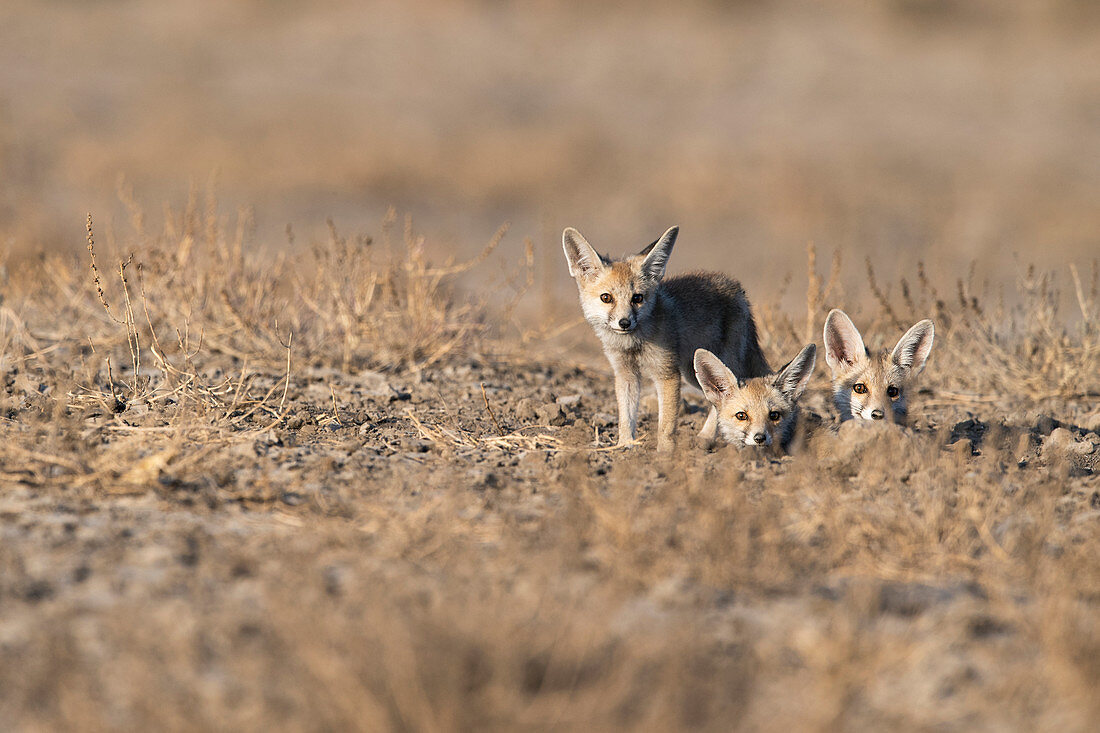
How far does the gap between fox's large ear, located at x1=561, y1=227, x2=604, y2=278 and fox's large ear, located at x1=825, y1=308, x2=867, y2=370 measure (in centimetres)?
132

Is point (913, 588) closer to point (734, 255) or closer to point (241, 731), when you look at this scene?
point (241, 731)

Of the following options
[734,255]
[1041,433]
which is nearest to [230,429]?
[1041,433]

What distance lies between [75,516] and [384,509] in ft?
3.75

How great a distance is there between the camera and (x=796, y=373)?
16.9 feet

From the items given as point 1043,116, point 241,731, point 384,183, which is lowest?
point 241,731

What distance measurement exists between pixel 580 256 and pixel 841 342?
158 centimetres

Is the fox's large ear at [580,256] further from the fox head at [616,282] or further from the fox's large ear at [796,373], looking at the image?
the fox's large ear at [796,373]

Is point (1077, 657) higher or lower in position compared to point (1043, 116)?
lower

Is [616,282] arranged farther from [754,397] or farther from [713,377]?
[754,397]

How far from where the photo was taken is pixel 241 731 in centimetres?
236

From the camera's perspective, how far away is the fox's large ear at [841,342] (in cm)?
544

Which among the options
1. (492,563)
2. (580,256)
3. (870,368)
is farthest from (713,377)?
(492,563)

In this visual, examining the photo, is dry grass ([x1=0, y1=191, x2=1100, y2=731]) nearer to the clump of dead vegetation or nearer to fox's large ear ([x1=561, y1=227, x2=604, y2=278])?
the clump of dead vegetation

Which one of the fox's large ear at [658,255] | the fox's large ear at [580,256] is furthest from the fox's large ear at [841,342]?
the fox's large ear at [580,256]
